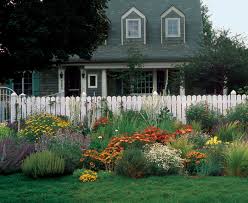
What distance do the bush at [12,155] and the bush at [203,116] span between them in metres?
6.19

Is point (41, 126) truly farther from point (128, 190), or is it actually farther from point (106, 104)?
point (128, 190)

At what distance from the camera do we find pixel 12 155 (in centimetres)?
876

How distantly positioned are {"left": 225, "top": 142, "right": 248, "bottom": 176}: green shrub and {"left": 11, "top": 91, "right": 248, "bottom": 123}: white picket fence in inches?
287

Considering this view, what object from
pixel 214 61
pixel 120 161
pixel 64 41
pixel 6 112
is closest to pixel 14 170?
pixel 120 161

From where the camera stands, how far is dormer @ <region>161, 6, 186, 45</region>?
28.7 meters

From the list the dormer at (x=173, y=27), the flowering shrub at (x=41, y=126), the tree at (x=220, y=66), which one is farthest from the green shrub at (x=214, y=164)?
the dormer at (x=173, y=27)

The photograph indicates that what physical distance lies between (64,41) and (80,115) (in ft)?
15.6

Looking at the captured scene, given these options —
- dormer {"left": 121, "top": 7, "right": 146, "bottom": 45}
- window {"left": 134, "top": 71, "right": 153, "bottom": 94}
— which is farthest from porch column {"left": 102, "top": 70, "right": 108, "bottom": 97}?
dormer {"left": 121, "top": 7, "right": 146, "bottom": 45}

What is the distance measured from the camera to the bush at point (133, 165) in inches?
308

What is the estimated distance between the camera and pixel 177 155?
834cm

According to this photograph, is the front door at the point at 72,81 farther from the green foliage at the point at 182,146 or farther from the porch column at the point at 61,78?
the green foliage at the point at 182,146

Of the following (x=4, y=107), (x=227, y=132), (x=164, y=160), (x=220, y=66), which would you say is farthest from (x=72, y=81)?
(x=164, y=160)

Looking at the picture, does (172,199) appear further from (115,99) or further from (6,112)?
(6,112)

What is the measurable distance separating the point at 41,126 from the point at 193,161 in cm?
479
